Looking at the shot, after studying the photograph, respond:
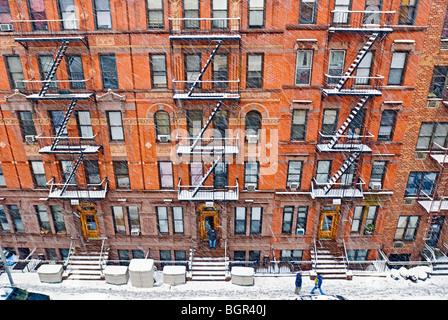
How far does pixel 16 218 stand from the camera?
60.4 feet

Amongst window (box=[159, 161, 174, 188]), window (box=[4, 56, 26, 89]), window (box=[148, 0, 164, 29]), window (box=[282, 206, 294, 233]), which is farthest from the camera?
window (box=[282, 206, 294, 233])

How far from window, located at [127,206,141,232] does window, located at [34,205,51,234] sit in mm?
5094

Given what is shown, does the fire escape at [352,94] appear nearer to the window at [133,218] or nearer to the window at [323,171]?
the window at [323,171]

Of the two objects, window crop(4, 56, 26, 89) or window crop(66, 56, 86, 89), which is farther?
window crop(4, 56, 26, 89)

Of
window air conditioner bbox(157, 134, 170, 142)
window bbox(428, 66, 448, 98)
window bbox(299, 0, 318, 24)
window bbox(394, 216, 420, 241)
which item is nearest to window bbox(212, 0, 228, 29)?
window bbox(299, 0, 318, 24)

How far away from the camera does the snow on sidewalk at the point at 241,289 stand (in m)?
Result: 16.9

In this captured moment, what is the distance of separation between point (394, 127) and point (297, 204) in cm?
670

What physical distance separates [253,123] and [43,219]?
14.2m

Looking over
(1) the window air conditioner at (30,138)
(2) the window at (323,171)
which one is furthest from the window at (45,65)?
(2) the window at (323,171)

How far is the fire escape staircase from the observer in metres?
14.2

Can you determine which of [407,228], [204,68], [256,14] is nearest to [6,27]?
[204,68]

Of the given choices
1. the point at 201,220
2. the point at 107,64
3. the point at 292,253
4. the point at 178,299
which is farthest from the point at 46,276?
the point at 292,253

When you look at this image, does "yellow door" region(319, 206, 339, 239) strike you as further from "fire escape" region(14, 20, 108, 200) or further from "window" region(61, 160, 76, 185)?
"window" region(61, 160, 76, 185)

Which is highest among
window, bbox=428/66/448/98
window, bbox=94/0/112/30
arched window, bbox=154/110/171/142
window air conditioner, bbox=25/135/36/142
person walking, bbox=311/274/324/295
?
window, bbox=94/0/112/30
